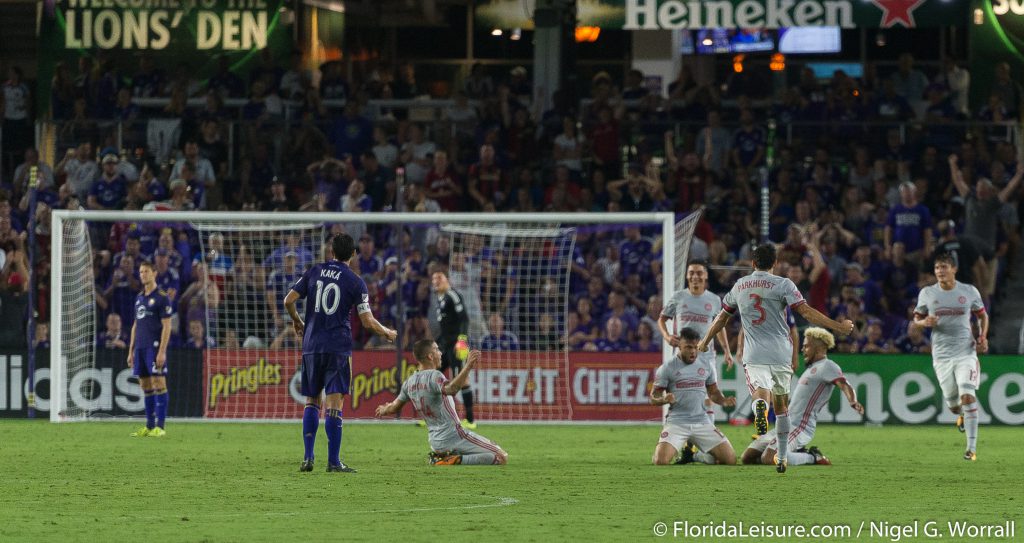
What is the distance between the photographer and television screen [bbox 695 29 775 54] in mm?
31578

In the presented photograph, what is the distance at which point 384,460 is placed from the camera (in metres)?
15.8

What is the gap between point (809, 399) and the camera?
15.7 meters

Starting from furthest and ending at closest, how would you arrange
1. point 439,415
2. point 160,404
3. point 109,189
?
point 109,189, point 160,404, point 439,415

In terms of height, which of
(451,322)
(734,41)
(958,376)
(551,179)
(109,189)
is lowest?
(958,376)

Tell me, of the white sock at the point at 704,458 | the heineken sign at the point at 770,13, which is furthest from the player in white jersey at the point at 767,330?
the heineken sign at the point at 770,13

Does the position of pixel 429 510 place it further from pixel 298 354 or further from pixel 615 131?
pixel 615 131

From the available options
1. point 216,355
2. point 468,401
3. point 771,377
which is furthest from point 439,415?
point 216,355

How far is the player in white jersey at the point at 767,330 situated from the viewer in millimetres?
14125

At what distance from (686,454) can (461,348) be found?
5465mm

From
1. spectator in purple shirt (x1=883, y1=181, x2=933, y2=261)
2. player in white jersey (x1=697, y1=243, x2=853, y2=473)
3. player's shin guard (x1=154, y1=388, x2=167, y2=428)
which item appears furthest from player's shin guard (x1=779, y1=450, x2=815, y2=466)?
spectator in purple shirt (x1=883, y1=181, x2=933, y2=261)

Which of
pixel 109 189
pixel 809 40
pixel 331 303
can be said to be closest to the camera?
pixel 331 303

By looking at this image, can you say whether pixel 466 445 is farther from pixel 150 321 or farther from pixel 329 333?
pixel 150 321

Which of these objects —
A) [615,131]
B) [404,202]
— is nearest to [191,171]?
[404,202]

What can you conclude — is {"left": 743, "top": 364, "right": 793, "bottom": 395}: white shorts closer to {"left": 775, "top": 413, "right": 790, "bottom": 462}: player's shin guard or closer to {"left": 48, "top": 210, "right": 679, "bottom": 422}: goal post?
{"left": 775, "top": 413, "right": 790, "bottom": 462}: player's shin guard
